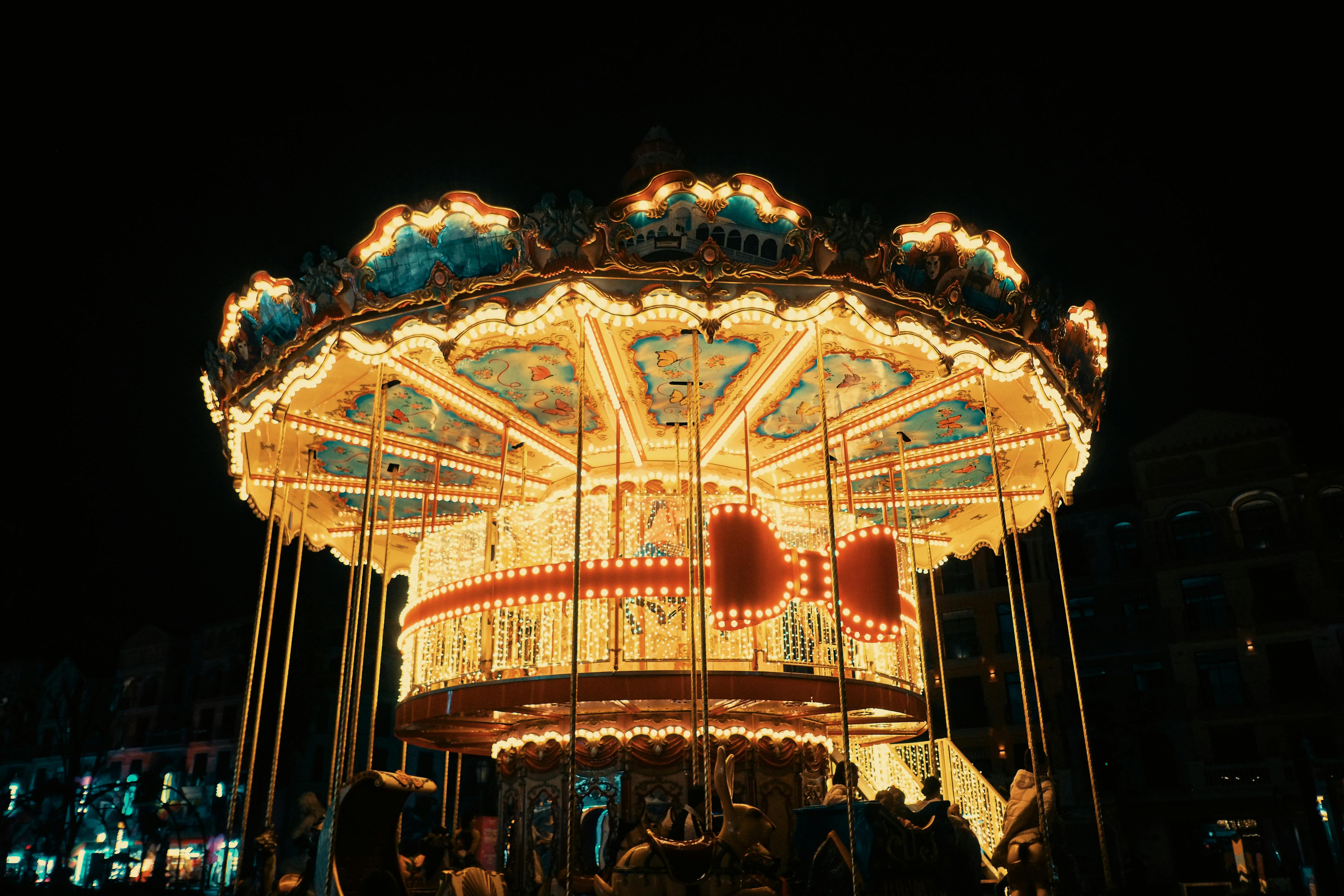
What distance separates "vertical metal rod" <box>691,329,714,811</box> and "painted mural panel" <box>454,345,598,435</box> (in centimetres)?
146

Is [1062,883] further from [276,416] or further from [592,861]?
[276,416]

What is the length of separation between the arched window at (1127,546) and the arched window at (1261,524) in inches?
111

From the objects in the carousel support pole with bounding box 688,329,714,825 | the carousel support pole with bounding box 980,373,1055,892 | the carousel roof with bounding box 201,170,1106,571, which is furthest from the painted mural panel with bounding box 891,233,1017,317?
the carousel support pole with bounding box 688,329,714,825

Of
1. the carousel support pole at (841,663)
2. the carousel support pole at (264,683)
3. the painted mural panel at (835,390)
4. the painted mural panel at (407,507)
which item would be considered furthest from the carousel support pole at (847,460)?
the carousel support pole at (264,683)

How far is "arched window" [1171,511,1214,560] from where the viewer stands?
28078mm

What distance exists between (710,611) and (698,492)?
1323 mm

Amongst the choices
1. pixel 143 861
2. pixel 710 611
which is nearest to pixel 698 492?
pixel 710 611

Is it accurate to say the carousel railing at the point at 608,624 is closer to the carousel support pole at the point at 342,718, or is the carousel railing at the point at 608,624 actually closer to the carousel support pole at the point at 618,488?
the carousel support pole at the point at 618,488

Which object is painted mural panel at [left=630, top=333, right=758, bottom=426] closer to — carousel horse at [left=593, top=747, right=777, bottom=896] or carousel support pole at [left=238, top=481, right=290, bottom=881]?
carousel support pole at [left=238, top=481, right=290, bottom=881]

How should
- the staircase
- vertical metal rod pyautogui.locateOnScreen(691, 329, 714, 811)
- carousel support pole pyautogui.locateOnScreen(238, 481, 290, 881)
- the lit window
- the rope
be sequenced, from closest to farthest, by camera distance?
1. vertical metal rod pyautogui.locateOnScreen(691, 329, 714, 811)
2. carousel support pole pyautogui.locateOnScreen(238, 481, 290, 881)
3. the rope
4. the staircase
5. the lit window

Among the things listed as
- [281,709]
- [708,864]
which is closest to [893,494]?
[708,864]

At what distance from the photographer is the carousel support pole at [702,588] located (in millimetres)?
7453

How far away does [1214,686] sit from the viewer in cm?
2647

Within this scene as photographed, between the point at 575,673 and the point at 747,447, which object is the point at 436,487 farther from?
the point at 575,673
